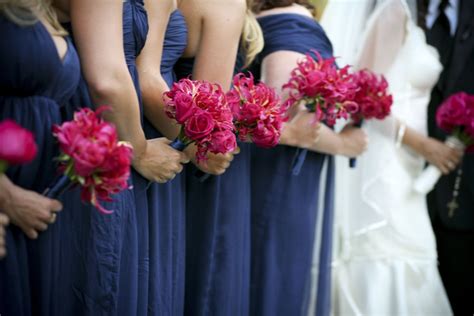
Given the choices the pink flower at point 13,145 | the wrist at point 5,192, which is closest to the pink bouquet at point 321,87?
the wrist at point 5,192

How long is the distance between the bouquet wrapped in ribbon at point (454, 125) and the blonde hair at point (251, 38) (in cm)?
119

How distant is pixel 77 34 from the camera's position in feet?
6.45

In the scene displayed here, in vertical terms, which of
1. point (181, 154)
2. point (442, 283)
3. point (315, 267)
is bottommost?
point (442, 283)

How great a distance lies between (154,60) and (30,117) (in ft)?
1.74

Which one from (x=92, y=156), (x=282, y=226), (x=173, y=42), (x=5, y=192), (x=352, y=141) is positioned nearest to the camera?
(x=92, y=156)

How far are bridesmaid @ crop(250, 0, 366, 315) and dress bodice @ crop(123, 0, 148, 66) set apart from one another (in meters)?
0.81

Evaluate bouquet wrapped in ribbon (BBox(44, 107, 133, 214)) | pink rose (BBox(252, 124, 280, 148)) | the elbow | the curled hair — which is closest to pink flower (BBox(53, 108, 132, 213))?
bouquet wrapped in ribbon (BBox(44, 107, 133, 214))

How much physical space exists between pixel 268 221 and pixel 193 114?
1.16m

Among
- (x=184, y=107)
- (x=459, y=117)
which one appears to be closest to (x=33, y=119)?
(x=184, y=107)

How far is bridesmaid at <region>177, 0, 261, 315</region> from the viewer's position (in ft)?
8.02

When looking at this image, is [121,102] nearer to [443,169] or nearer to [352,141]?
[352,141]

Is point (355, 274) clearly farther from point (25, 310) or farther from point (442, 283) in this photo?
point (25, 310)

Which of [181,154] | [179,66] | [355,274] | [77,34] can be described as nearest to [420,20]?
[355,274]

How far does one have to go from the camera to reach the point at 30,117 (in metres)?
1.89
